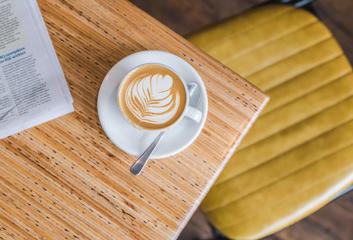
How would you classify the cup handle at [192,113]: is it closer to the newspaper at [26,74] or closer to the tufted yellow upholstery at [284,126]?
the newspaper at [26,74]

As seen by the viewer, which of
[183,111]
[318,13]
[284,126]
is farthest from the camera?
[318,13]

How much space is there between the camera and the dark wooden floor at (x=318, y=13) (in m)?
1.17

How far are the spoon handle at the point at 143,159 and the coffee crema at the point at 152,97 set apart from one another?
0.03 m

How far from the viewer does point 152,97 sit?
1.84 feet

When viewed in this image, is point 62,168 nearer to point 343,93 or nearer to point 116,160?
point 116,160

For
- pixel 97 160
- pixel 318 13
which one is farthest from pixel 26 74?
pixel 318 13

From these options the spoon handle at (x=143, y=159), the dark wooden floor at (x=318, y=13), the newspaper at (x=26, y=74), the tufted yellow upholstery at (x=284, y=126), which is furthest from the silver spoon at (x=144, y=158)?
the dark wooden floor at (x=318, y=13)

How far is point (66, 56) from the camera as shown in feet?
1.98

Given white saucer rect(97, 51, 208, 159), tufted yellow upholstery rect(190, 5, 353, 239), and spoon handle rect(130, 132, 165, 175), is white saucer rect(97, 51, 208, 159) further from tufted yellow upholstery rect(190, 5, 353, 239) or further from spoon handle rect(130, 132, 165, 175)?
tufted yellow upholstery rect(190, 5, 353, 239)

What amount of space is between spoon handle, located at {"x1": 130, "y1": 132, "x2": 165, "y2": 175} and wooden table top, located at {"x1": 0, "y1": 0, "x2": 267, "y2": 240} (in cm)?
1

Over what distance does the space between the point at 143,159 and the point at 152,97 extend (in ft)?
0.25

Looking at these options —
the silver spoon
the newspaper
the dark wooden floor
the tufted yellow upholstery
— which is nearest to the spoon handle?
the silver spoon

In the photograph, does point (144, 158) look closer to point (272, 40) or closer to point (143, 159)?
point (143, 159)

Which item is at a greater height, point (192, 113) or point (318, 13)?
point (192, 113)
